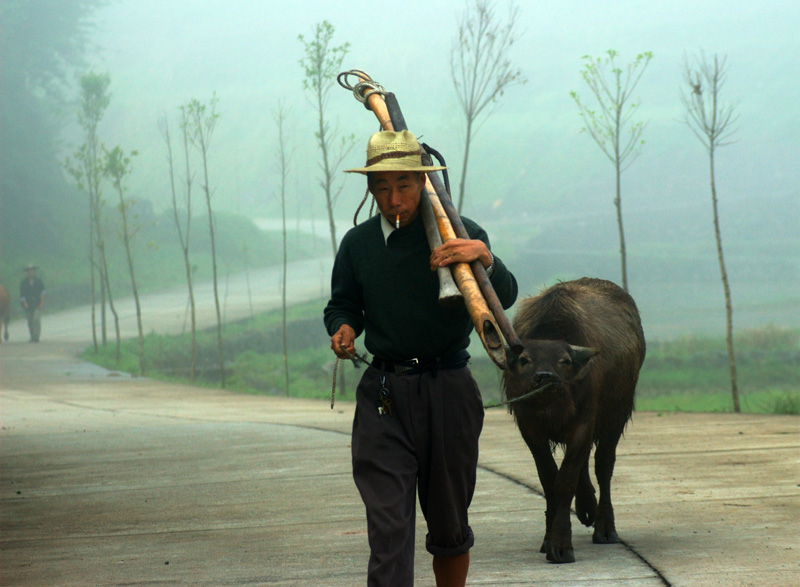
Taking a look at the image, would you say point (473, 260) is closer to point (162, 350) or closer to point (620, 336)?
point (620, 336)

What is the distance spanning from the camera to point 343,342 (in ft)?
11.7

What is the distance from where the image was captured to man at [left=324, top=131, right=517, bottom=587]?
3.50 meters

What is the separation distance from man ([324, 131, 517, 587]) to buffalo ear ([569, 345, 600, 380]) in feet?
3.55

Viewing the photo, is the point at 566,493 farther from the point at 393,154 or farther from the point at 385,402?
the point at 393,154

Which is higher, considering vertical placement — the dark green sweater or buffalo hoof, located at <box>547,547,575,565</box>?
the dark green sweater

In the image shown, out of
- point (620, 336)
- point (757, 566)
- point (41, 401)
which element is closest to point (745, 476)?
point (620, 336)

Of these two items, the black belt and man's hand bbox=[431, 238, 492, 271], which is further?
the black belt

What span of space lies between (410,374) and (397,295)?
0.29 metres

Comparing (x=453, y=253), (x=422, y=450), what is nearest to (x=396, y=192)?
(x=453, y=253)

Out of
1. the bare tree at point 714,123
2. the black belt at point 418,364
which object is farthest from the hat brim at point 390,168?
the bare tree at point 714,123

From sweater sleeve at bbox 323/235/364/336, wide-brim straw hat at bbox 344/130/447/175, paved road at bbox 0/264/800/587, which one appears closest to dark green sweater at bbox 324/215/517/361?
sweater sleeve at bbox 323/235/364/336

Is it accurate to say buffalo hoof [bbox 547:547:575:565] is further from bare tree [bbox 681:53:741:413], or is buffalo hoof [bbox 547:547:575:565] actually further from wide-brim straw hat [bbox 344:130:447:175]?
bare tree [bbox 681:53:741:413]

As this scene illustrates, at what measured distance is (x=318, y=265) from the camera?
230 feet

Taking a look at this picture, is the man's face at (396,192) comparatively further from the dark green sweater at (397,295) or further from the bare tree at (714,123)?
the bare tree at (714,123)
